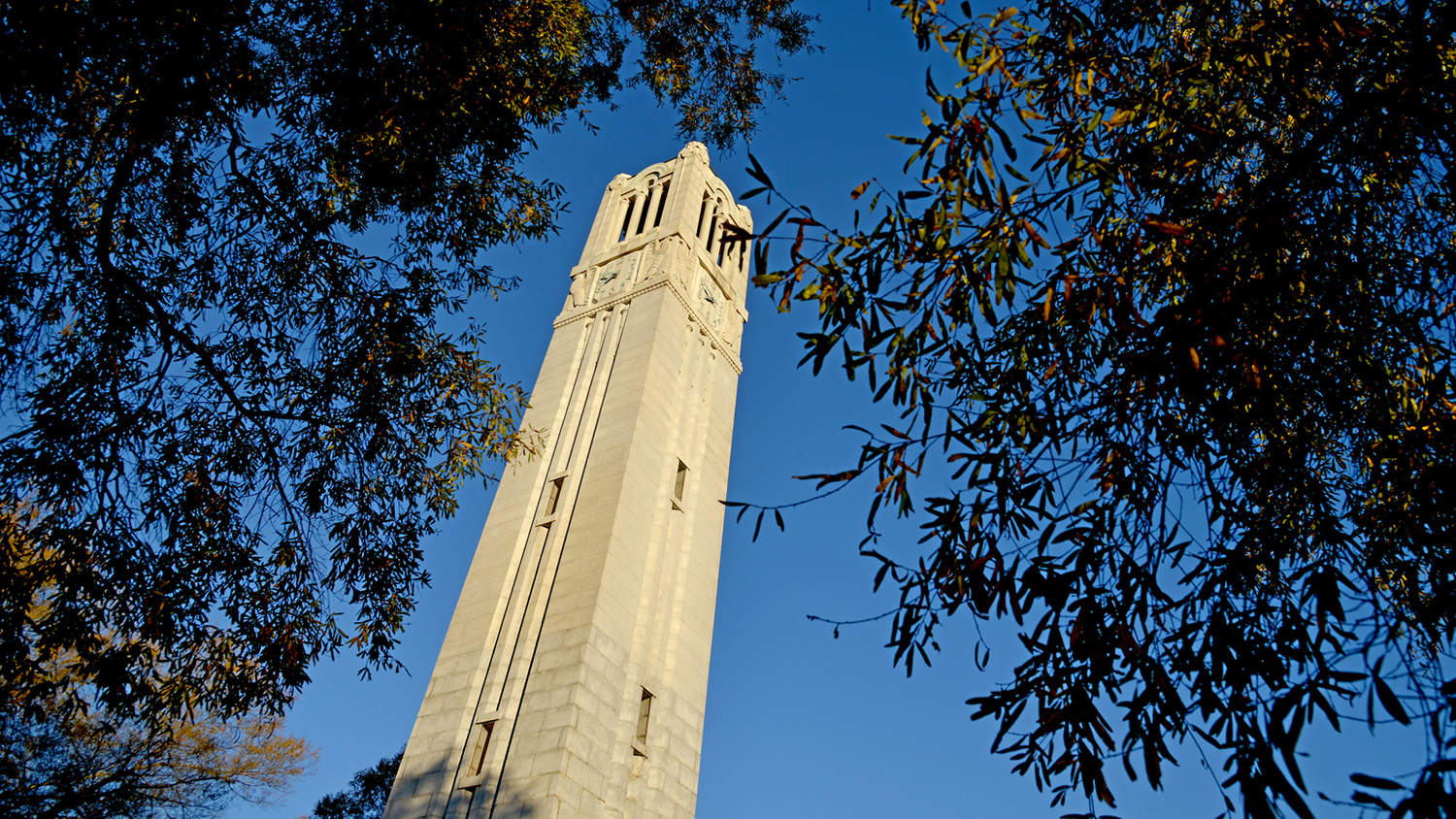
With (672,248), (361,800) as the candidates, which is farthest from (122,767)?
(672,248)

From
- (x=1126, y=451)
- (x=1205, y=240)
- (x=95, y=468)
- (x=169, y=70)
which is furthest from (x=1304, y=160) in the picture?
(x=95, y=468)

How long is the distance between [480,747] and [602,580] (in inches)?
148

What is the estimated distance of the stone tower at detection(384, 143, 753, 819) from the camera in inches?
632

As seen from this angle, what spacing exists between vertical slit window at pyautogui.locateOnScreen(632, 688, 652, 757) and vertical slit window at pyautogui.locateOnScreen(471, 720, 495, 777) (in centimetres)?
276

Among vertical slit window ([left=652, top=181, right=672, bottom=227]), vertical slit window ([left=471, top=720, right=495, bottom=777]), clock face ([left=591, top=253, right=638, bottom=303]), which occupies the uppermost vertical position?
vertical slit window ([left=652, top=181, right=672, bottom=227])

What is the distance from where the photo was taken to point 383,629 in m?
9.63

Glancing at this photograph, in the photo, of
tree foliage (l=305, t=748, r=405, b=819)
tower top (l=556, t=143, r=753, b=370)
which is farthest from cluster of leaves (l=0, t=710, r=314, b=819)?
tower top (l=556, t=143, r=753, b=370)

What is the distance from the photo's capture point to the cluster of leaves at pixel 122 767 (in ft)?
55.9

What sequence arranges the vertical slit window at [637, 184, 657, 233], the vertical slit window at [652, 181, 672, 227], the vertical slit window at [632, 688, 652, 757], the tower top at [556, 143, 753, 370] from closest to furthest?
the vertical slit window at [632, 688, 652, 757]
the tower top at [556, 143, 753, 370]
the vertical slit window at [652, 181, 672, 227]
the vertical slit window at [637, 184, 657, 233]

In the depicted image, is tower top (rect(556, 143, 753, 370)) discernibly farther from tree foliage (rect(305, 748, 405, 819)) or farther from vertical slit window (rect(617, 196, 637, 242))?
tree foliage (rect(305, 748, 405, 819))

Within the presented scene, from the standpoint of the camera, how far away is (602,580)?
704 inches

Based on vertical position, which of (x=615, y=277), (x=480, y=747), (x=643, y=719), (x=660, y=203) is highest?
(x=660, y=203)

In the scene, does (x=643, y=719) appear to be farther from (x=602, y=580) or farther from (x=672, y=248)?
(x=672, y=248)

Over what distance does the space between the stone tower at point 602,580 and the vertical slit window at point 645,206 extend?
6.11 feet
